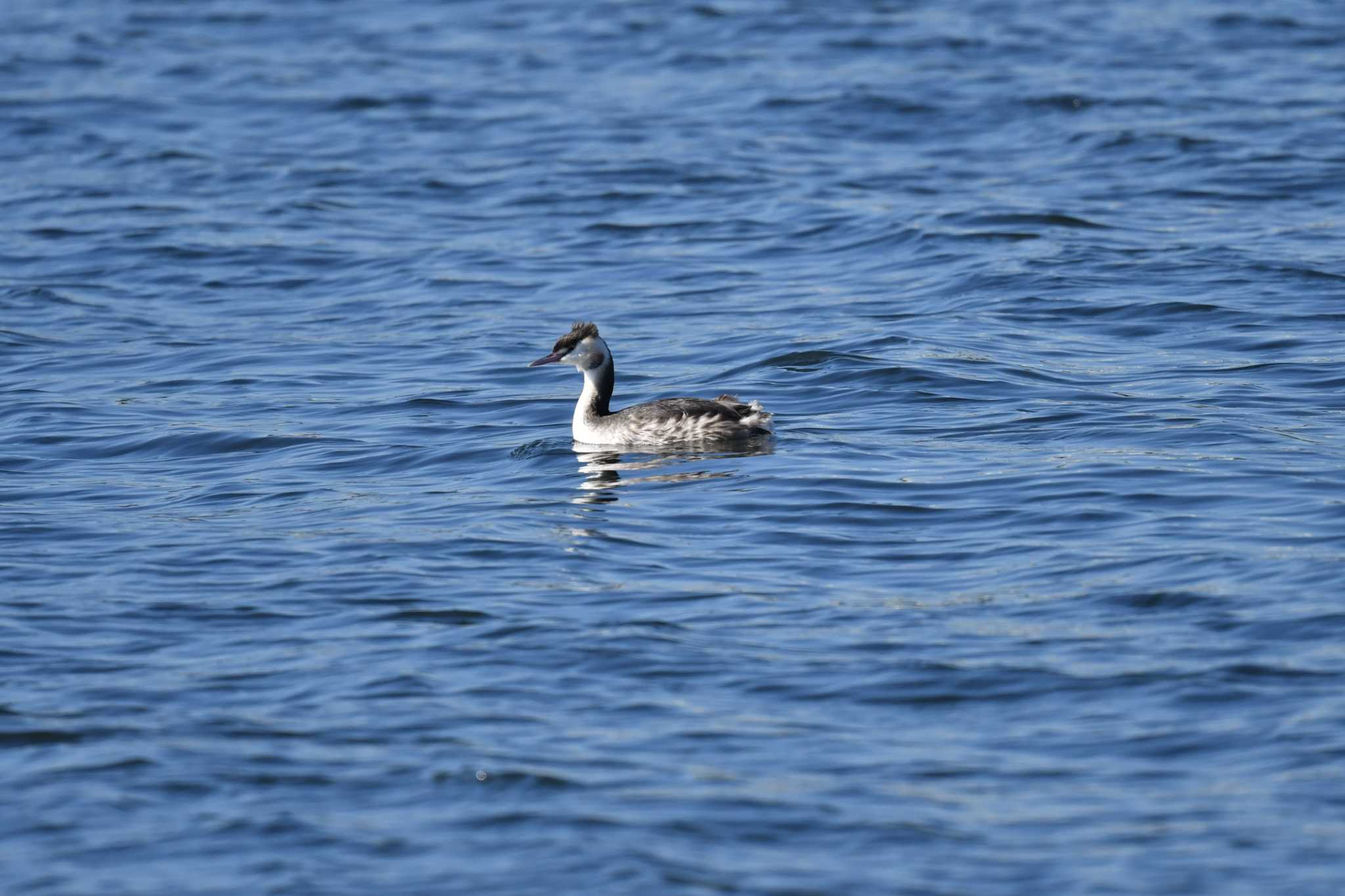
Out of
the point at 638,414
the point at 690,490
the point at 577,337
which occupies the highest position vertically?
the point at 577,337

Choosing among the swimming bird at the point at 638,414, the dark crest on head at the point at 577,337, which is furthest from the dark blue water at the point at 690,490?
the dark crest on head at the point at 577,337

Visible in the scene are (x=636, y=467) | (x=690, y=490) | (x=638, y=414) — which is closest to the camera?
(x=690, y=490)

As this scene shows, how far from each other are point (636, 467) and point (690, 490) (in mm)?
771

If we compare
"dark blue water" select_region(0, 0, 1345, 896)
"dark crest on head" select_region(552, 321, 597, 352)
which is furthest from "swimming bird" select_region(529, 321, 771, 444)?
"dark blue water" select_region(0, 0, 1345, 896)

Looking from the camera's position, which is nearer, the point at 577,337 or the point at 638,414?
the point at 638,414

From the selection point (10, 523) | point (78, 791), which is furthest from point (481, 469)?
point (78, 791)

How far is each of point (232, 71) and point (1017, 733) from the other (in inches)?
1048

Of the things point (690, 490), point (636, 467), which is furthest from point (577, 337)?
point (690, 490)

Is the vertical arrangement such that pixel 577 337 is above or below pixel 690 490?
above

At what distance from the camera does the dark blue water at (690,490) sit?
8398mm

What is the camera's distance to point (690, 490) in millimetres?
13680

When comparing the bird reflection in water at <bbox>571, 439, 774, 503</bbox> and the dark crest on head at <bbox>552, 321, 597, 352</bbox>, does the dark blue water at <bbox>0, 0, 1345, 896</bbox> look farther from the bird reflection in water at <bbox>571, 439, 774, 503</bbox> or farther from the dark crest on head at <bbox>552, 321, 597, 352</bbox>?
the dark crest on head at <bbox>552, 321, 597, 352</bbox>

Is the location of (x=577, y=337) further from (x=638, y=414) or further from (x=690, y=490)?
(x=690, y=490)

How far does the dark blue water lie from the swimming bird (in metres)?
0.29
